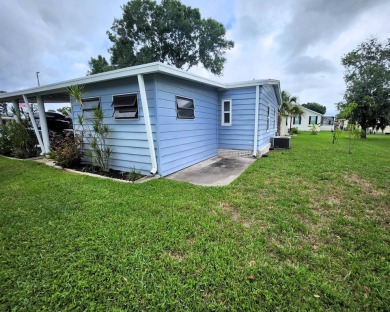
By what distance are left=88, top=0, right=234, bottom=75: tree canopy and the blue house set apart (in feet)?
46.3

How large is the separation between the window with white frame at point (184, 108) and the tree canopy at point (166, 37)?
15362 mm

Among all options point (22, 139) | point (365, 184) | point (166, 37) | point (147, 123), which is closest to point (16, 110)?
point (22, 139)

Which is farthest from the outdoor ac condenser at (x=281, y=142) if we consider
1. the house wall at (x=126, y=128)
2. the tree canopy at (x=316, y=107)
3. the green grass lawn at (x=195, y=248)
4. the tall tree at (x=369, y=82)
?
the tree canopy at (x=316, y=107)

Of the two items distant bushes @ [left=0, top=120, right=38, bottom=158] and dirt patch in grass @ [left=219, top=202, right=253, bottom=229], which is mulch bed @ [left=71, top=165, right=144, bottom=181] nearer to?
dirt patch in grass @ [left=219, top=202, right=253, bottom=229]

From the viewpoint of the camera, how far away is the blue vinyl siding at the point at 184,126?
4.84 metres

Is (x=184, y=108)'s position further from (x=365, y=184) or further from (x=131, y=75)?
(x=365, y=184)

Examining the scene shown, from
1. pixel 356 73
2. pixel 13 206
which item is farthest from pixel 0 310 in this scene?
pixel 356 73

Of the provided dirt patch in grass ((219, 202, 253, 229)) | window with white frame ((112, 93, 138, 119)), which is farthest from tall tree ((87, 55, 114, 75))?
dirt patch in grass ((219, 202, 253, 229))

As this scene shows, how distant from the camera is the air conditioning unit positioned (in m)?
9.43

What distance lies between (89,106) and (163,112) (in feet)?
8.82

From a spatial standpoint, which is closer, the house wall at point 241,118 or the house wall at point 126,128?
the house wall at point 126,128

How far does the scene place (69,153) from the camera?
582 cm

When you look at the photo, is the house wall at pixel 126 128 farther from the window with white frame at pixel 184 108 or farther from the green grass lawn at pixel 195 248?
the green grass lawn at pixel 195 248

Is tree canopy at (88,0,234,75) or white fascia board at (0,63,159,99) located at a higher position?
tree canopy at (88,0,234,75)
